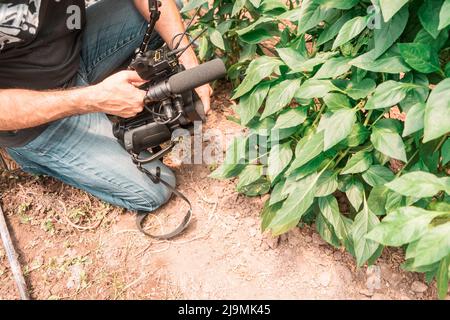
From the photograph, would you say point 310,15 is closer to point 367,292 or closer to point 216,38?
point 216,38

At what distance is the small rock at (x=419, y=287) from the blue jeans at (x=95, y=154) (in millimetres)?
1081

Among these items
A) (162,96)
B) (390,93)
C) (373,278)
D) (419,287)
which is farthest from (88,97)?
(419,287)

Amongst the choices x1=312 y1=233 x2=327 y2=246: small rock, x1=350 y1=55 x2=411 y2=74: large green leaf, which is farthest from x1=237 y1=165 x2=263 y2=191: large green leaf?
x1=350 y1=55 x2=411 y2=74: large green leaf

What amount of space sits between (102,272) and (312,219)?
910mm

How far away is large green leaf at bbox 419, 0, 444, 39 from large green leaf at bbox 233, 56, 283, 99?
47cm

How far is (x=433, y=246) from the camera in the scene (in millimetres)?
999

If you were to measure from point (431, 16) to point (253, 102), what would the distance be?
615 mm

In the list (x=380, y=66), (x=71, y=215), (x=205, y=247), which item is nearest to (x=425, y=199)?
(x=380, y=66)

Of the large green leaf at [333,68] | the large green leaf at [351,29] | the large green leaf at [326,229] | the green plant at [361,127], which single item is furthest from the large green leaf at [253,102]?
the large green leaf at [326,229]

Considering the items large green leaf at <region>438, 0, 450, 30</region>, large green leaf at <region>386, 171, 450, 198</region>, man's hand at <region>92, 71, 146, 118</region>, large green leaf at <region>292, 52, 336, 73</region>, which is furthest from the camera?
man's hand at <region>92, 71, 146, 118</region>

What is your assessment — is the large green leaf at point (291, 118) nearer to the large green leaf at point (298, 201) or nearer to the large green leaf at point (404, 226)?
the large green leaf at point (298, 201)

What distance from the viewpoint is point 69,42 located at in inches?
73.3

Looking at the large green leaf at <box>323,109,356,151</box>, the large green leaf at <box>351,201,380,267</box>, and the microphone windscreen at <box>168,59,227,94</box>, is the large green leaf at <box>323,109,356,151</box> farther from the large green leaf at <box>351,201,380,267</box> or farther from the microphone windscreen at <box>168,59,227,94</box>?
the microphone windscreen at <box>168,59,227,94</box>

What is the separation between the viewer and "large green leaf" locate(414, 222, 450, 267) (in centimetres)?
99
